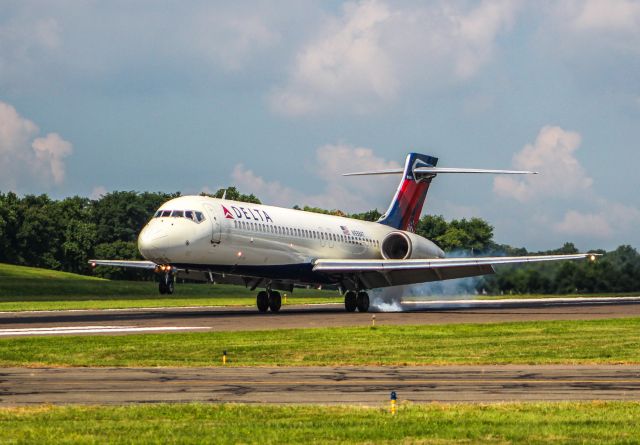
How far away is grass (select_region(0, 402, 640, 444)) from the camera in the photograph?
15133 millimetres

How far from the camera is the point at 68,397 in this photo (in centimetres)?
1958

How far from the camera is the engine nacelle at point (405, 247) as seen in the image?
59406 millimetres

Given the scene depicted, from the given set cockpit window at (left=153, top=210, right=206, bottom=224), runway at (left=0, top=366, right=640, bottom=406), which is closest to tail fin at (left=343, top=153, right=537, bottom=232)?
cockpit window at (left=153, top=210, right=206, bottom=224)

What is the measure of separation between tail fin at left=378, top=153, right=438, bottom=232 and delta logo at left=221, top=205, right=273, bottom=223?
1417 centimetres

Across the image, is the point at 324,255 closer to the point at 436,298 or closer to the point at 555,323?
the point at 555,323

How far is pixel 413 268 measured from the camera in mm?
52875

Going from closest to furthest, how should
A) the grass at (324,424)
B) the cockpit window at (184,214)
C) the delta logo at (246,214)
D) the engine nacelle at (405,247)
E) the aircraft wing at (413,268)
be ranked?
1. the grass at (324,424)
2. the cockpit window at (184,214)
3. the delta logo at (246,214)
4. the aircraft wing at (413,268)
5. the engine nacelle at (405,247)

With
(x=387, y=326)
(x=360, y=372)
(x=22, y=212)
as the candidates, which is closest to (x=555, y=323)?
(x=387, y=326)

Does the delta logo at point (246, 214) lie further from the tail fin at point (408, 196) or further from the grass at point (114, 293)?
the grass at point (114, 293)

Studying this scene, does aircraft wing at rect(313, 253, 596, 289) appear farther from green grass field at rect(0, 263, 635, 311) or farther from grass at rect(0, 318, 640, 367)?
green grass field at rect(0, 263, 635, 311)

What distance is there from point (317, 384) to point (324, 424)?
17.7 feet

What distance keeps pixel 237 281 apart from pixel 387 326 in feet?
41.3

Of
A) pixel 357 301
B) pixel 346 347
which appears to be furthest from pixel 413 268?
pixel 346 347

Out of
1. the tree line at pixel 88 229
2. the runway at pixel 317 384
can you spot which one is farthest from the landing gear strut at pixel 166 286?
the tree line at pixel 88 229
